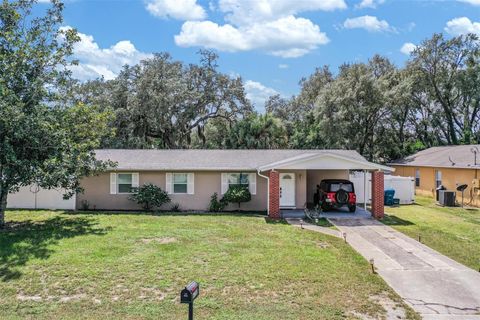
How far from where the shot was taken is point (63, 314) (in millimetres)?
6828

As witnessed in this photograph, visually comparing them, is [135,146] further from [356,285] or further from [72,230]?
[356,285]

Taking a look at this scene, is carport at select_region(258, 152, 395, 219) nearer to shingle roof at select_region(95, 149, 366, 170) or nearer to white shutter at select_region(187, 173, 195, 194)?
shingle roof at select_region(95, 149, 366, 170)

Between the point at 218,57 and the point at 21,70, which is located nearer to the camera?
the point at 21,70

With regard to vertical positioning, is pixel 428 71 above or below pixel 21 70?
above

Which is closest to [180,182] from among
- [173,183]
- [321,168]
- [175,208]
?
[173,183]

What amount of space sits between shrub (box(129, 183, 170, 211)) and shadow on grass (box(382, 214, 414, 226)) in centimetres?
1019

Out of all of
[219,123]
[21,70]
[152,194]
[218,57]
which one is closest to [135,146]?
[219,123]

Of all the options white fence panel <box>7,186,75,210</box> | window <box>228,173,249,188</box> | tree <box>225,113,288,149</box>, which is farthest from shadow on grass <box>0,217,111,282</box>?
tree <box>225,113,288,149</box>

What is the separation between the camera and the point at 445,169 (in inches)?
970

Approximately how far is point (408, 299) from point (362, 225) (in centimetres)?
812

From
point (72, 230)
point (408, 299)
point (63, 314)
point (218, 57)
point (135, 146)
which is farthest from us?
point (218, 57)

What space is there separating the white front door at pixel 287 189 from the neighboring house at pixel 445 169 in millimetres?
10854

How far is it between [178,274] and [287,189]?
11.6m

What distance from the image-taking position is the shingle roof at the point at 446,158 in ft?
76.2
